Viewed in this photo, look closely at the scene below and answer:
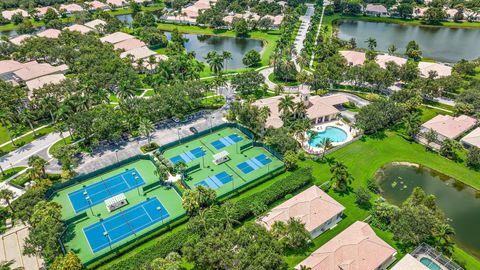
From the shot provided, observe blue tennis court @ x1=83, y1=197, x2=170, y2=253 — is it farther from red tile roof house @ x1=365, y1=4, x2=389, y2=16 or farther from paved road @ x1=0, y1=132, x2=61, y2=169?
red tile roof house @ x1=365, y1=4, x2=389, y2=16

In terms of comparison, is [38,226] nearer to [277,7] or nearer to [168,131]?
[168,131]

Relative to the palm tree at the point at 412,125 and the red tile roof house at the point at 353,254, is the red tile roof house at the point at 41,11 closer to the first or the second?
the palm tree at the point at 412,125

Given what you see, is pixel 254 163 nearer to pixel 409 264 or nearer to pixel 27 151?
pixel 409 264

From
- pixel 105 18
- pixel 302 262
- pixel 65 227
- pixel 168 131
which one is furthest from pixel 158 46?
pixel 302 262

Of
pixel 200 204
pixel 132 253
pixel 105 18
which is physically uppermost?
pixel 105 18

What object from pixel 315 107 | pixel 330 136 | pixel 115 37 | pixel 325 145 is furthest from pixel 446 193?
pixel 115 37
